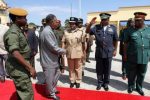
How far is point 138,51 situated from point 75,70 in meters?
1.78

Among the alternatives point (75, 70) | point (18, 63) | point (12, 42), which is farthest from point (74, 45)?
point (12, 42)

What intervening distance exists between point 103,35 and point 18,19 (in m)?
2.96

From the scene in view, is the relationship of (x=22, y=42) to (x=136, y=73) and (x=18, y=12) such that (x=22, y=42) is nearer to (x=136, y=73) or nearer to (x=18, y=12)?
(x=18, y=12)

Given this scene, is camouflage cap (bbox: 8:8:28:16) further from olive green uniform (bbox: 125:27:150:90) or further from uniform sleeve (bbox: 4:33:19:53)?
olive green uniform (bbox: 125:27:150:90)

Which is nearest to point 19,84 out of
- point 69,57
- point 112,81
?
point 69,57

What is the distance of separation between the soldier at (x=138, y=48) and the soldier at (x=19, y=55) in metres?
2.81

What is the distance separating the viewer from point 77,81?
7.76 meters

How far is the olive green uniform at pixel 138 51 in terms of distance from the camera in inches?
263

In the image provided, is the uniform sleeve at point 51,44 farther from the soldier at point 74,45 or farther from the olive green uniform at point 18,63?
the soldier at point 74,45

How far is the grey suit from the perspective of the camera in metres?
6.01

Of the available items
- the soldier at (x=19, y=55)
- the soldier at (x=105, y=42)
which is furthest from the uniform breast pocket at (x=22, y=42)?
the soldier at (x=105, y=42)

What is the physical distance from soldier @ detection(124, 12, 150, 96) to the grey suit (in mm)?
1633

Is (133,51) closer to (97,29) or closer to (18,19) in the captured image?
(97,29)

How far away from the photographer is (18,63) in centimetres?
481
